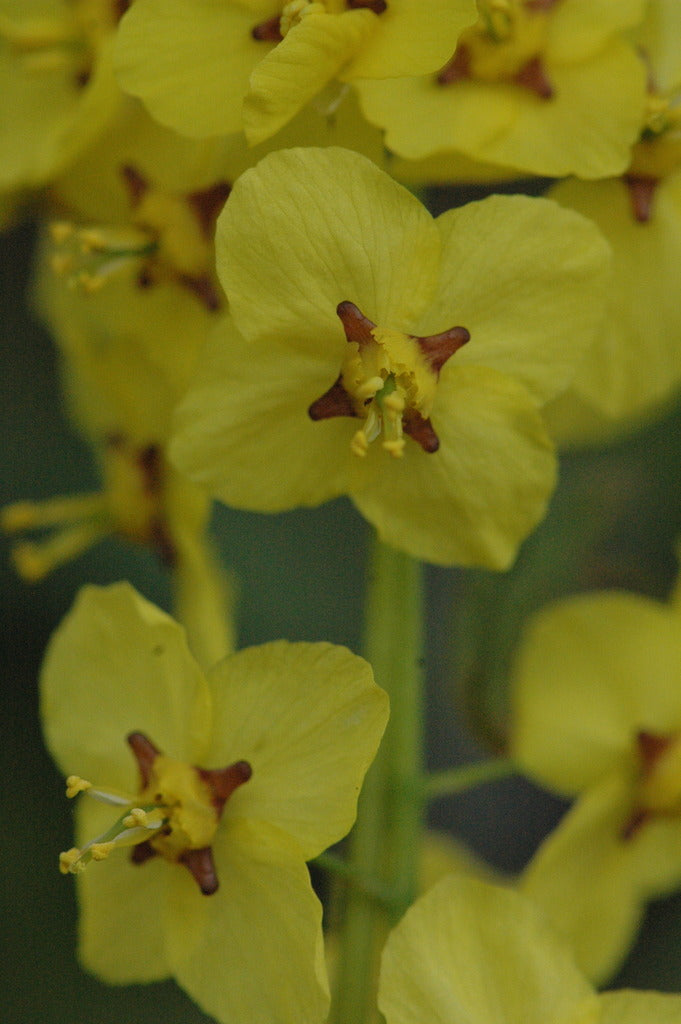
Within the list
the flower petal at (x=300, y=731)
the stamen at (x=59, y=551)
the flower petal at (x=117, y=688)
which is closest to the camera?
the flower petal at (x=300, y=731)

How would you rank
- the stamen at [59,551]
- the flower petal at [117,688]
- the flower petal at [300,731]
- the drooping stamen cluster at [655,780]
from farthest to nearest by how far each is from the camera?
the stamen at [59,551], the drooping stamen cluster at [655,780], the flower petal at [117,688], the flower petal at [300,731]

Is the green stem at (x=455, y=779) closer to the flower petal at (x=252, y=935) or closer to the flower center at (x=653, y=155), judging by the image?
the flower petal at (x=252, y=935)

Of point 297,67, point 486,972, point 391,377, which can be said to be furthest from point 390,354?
point 486,972

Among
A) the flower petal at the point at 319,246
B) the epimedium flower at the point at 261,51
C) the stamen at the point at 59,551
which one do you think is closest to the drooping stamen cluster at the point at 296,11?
the epimedium flower at the point at 261,51

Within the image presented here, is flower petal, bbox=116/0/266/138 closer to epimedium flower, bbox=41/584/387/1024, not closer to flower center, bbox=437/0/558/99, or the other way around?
flower center, bbox=437/0/558/99

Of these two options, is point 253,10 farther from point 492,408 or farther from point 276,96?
point 492,408

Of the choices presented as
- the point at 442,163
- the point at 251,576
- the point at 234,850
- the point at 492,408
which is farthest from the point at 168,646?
the point at 251,576

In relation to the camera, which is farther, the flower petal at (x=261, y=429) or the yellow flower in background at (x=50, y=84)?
the yellow flower in background at (x=50, y=84)
